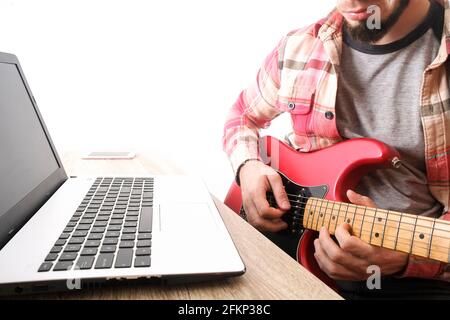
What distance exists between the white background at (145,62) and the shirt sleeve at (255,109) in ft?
0.98

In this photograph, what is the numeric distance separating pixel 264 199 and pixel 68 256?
1.54 ft

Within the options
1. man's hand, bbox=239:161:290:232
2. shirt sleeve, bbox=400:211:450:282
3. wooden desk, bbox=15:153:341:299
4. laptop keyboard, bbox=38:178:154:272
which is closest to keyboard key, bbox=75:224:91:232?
laptop keyboard, bbox=38:178:154:272

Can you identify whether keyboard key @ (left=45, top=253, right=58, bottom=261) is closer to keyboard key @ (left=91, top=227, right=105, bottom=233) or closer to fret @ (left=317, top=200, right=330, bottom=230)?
keyboard key @ (left=91, top=227, right=105, bottom=233)

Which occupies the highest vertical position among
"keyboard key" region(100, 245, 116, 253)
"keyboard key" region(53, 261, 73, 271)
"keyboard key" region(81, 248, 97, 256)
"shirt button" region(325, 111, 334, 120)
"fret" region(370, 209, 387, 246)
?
"keyboard key" region(53, 261, 73, 271)

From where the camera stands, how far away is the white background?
1277 mm

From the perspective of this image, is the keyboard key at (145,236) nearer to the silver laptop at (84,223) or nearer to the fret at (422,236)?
the silver laptop at (84,223)

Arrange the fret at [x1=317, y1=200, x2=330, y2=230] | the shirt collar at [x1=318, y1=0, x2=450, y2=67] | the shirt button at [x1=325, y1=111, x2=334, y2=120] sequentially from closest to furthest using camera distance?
the fret at [x1=317, y1=200, x2=330, y2=230] → the shirt collar at [x1=318, y1=0, x2=450, y2=67] → the shirt button at [x1=325, y1=111, x2=334, y2=120]

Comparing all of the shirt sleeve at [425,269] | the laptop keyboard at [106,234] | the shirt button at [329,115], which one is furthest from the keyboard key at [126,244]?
the shirt button at [329,115]

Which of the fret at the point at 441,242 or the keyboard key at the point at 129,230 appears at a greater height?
the keyboard key at the point at 129,230

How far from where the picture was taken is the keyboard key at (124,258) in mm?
314

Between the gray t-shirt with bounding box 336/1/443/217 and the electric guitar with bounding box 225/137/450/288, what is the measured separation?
4.7 inches

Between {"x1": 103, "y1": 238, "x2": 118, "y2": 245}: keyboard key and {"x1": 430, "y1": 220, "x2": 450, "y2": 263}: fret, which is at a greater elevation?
{"x1": 103, "y1": 238, "x2": 118, "y2": 245}: keyboard key

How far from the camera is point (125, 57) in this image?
4.59ft

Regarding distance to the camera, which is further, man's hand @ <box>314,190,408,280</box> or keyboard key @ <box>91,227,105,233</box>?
man's hand @ <box>314,190,408,280</box>
